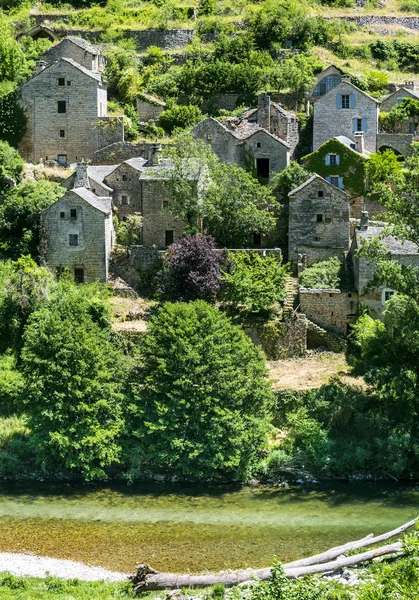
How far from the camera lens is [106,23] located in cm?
7050

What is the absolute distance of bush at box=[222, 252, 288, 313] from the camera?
4491cm

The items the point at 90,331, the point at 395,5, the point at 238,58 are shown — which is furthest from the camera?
the point at 395,5

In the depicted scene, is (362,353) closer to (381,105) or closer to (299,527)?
(299,527)

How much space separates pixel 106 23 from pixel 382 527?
146 ft

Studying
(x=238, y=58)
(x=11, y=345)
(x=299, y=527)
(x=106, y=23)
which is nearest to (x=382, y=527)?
(x=299, y=527)

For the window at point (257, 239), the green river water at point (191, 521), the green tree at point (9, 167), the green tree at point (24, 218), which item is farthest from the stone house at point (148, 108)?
the green river water at point (191, 521)

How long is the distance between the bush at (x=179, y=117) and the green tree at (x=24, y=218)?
36.0ft

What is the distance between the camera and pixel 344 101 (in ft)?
183

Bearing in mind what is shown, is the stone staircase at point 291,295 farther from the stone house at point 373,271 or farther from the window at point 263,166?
the window at point 263,166

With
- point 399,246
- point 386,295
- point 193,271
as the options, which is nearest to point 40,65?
point 193,271

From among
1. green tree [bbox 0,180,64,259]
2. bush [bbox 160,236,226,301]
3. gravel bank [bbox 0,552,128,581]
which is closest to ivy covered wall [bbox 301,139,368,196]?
bush [bbox 160,236,226,301]

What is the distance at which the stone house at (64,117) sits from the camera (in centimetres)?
5672

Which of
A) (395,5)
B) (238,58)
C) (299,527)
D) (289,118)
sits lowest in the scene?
(299,527)

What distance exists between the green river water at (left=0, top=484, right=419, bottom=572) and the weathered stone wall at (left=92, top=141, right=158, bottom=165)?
20.3 m
